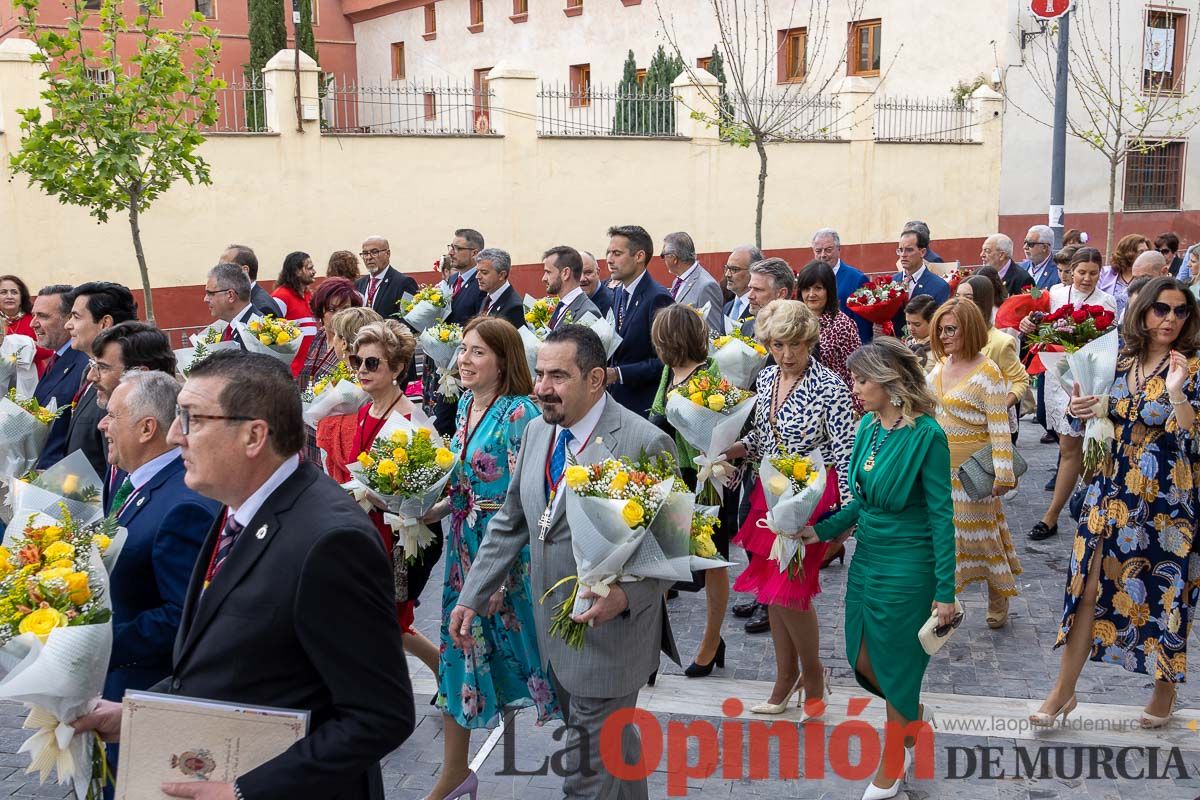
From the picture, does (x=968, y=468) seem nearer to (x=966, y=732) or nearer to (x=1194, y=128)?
(x=966, y=732)

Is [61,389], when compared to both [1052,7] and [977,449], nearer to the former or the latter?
[977,449]

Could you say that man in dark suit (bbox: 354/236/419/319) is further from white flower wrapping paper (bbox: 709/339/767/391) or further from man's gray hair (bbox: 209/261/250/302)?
white flower wrapping paper (bbox: 709/339/767/391)

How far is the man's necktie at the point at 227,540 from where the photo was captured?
2.95m

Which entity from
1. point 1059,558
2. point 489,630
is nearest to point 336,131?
point 1059,558

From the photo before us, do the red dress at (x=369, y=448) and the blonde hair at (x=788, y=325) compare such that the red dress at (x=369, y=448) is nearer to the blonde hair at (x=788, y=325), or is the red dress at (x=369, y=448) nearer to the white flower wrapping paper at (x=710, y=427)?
the white flower wrapping paper at (x=710, y=427)

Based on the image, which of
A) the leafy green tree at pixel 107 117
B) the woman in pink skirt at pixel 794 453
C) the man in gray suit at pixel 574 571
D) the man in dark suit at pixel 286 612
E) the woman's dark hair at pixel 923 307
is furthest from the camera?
the leafy green tree at pixel 107 117

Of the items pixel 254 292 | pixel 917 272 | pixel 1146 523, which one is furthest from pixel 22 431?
pixel 917 272

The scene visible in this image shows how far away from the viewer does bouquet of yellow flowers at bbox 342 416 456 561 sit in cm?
520

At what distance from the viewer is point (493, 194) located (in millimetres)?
20047

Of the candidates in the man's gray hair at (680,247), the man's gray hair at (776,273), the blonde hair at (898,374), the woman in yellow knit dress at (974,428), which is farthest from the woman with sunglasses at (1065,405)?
the man's gray hair at (680,247)

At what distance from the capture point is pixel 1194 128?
29297mm

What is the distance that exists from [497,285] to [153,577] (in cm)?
662

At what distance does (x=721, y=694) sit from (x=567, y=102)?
16.4 meters

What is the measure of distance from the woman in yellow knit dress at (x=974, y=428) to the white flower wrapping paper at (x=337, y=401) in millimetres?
3192
